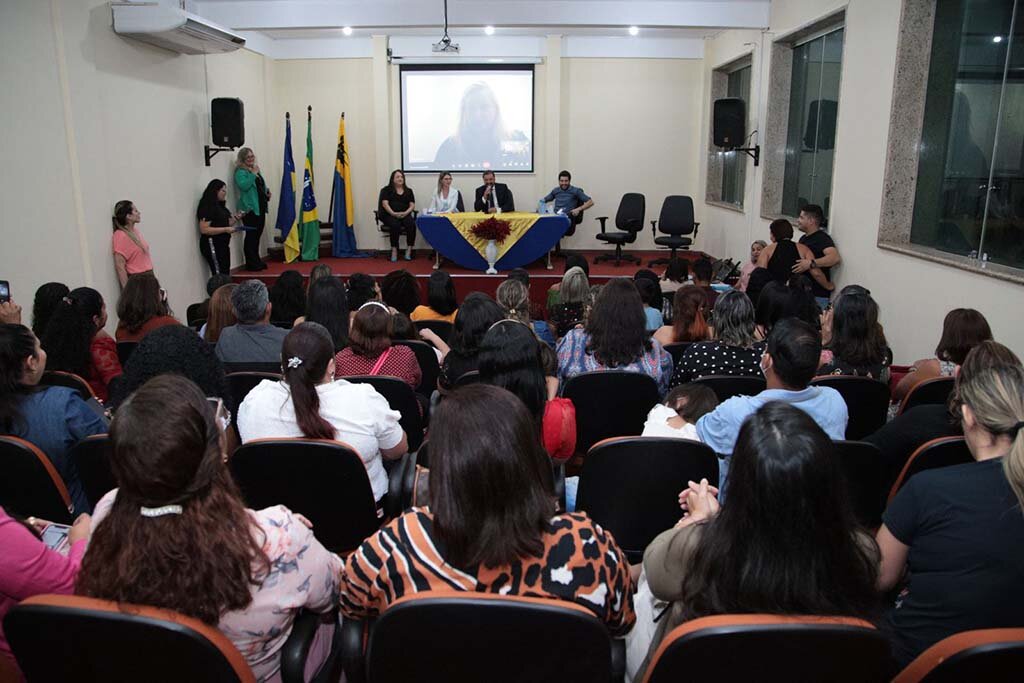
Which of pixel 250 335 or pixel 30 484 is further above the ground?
pixel 250 335

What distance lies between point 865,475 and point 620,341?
1236 mm

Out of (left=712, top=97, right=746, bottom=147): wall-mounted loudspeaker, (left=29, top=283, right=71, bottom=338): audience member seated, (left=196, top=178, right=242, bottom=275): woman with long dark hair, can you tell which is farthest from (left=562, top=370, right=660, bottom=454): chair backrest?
(left=712, top=97, right=746, bottom=147): wall-mounted loudspeaker

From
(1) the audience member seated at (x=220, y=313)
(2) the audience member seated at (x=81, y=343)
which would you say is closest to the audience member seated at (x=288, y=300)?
(1) the audience member seated at (x=220, y=313)

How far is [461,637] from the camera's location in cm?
120

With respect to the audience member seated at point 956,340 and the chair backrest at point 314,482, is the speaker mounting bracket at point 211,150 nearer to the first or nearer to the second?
the chair backrest at point 314,482

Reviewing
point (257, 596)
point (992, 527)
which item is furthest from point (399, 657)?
point (992, 527)

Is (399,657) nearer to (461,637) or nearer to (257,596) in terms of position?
(461,637)

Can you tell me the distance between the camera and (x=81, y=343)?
10.6 feet

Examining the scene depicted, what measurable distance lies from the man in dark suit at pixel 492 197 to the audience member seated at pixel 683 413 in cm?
772

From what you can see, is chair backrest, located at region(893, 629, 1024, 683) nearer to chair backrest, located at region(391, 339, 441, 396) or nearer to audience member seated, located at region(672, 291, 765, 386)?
audience member seated, located at region(672, 291, 765, 386)

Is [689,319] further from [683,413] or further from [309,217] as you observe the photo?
[309,217]

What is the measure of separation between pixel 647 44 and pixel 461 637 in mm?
10768

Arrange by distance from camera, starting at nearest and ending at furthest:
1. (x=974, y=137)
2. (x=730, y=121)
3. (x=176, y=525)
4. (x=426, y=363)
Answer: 1. (x=176, y=525)
2. (x=426, y=363)
3. (x=974, y=137)
4. (x=730, y=121)

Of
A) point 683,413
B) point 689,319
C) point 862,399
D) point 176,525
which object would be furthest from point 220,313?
point 862,399
